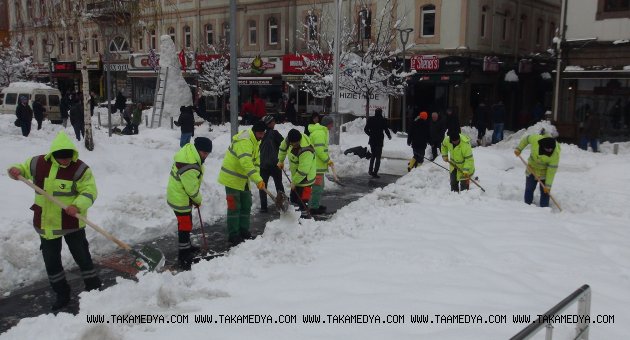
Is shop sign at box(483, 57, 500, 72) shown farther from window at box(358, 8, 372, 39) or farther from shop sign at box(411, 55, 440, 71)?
window at box(358, 8, 372, 39)

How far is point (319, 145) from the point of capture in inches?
406

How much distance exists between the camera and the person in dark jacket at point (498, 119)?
21484 millimetres

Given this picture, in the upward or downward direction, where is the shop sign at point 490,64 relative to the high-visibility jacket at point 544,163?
upward

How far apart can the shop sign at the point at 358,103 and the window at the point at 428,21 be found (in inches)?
166

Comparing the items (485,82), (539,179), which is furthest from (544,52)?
(539,179)

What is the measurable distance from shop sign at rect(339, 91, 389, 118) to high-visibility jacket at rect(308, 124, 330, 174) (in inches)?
551

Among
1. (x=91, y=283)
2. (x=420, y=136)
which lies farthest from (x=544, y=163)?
(x=91, y=283)

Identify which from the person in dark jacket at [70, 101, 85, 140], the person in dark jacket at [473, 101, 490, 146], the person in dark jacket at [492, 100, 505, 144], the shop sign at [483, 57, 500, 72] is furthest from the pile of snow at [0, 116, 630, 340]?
the shop sign at [483, 57, 500, 72]

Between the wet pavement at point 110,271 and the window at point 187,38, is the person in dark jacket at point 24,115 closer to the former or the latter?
the wet pavement at point 110,271

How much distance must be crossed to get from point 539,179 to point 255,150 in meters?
5.20

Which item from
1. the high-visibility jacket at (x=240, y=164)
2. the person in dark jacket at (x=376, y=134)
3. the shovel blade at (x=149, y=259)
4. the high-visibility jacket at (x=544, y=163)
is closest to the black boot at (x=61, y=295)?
the shovel blade at (x=149, y=259)

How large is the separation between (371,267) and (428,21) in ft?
71.9

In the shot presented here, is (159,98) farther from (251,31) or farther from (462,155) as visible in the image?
(462,155)

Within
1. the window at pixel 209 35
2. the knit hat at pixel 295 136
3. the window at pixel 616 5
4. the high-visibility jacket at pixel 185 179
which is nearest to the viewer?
the high-visibility jacket at pixel 185 179
